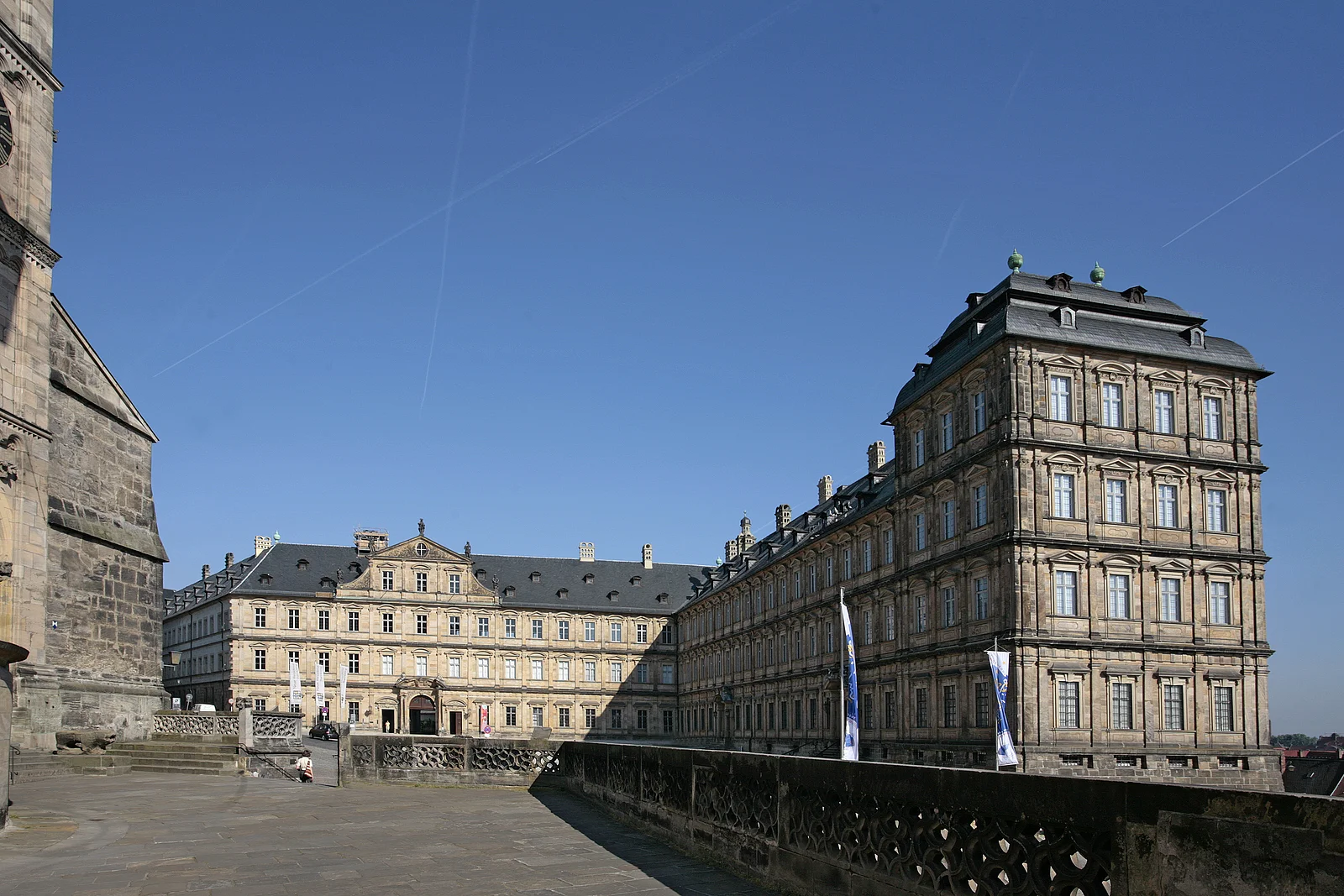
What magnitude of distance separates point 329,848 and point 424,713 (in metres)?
74.5

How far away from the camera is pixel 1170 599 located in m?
39.1

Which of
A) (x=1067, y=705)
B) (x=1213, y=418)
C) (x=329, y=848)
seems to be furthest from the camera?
(x=1213, y=418)

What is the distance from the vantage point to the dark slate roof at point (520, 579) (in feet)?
276

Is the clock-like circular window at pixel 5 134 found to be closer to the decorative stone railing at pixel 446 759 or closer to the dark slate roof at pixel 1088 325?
the decorative stone railing at pixel 446 759

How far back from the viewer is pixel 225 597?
81.9m

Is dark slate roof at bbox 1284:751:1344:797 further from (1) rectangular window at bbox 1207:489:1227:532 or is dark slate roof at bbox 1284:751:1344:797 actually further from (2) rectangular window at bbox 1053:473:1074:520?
(2) rectangular window at bbox 1053:473:1074:520

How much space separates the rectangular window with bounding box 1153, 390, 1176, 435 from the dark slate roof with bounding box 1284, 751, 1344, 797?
15.4 metres

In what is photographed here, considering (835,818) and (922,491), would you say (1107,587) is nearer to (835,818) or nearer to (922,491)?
(922,491)

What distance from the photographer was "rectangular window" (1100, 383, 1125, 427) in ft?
129

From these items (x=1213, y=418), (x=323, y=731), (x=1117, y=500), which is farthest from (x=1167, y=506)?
(x=323, y=731)

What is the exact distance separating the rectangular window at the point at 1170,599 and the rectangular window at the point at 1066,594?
338 centimetres

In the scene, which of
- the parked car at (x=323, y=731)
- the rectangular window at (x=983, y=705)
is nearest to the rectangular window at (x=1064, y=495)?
the rectangular window at (x=983, y=705)

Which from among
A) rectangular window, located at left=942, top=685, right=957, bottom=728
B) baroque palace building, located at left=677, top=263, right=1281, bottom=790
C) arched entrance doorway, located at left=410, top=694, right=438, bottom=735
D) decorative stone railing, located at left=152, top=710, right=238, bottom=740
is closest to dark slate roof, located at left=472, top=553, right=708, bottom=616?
arched entrance doorway, located at left=410, top=694, right=438, bottom=735

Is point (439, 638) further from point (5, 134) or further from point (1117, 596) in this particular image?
point (5, 134)
